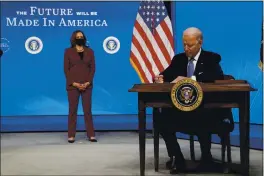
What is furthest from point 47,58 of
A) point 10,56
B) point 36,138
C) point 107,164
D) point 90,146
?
point 107,164

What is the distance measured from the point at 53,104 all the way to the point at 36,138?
128 cm

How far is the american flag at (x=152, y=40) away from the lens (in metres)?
7.18

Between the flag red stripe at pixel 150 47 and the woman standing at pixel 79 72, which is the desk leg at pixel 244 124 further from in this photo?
the flag red stripe at pixel 150 47

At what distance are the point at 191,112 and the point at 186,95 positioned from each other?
13.5 inches

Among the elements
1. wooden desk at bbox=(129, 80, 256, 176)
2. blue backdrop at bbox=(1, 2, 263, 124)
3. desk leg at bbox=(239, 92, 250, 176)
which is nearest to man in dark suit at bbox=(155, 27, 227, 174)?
wooden desk at bbox=(129, 80, 256, 176)

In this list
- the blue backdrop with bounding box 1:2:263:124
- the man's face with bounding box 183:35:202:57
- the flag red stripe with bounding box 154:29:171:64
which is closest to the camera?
the man's face with bounding box 183:35:202:57

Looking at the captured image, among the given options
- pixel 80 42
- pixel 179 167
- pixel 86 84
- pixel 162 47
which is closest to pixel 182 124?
pixel 179 167

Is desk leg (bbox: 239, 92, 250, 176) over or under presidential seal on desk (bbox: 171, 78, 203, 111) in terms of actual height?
under

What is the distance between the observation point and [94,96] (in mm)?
7828

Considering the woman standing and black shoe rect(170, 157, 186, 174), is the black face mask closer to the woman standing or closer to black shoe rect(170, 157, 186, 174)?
the woman standing

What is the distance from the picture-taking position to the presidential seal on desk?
12.6 ft

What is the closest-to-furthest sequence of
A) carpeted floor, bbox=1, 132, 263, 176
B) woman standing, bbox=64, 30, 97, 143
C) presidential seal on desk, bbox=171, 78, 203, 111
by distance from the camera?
presidential seal on desk, bbox=171, 78, 203, 111 < carpeted floor, bbox=1, 132, 263, 176 < woman standing, bbox=64, 30, 97, 143

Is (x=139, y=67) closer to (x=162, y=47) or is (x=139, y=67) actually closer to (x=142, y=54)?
(x=142, y=54)

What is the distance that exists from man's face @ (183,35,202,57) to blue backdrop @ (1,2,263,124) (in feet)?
10.8
